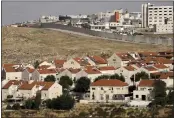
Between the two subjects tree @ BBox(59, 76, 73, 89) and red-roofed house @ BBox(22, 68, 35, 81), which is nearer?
tree @ BBox(59, 76, 73, 89)

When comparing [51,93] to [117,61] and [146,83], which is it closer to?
[146,83]

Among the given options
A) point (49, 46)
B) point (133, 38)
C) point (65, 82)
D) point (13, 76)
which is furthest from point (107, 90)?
point (133, 38)

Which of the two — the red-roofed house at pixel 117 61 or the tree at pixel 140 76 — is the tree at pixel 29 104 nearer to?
the tree at pixel 140 76

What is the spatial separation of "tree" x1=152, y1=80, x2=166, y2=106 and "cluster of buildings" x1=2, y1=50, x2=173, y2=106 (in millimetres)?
164

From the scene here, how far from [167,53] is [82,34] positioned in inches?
510

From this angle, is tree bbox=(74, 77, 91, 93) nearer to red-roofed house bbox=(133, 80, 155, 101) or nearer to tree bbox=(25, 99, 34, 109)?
red-roofed house bbox=(133, 80, 155, 101)

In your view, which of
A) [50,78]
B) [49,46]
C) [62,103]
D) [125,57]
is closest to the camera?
[62,103]

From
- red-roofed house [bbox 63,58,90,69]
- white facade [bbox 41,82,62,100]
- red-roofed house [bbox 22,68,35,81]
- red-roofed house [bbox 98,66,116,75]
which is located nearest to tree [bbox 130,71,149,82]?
red-roofed house [bbox 98,66,116,75]

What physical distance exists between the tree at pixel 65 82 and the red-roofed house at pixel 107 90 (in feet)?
2.71

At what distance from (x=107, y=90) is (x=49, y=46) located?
45.3 feet

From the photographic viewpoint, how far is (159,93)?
12938mm

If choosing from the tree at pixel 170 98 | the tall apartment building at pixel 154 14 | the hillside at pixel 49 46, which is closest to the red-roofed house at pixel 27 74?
the tree at pixel 170 98

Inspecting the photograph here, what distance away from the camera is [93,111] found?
12.0 metres

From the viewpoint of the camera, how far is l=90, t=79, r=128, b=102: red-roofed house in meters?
13.6
